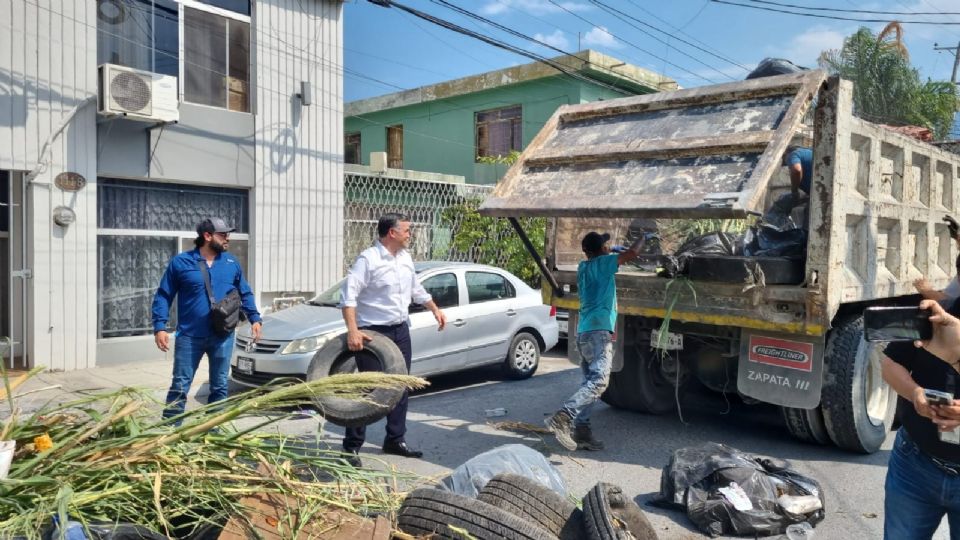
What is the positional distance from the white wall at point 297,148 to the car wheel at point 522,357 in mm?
3949

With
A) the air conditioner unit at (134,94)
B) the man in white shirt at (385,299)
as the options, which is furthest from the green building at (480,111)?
the man in white shirt at (385,299)

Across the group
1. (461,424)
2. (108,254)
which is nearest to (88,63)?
(108,254)

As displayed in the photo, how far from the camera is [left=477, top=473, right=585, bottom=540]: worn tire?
310cm

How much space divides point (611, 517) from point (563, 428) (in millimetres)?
2325

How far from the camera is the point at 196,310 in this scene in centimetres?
529

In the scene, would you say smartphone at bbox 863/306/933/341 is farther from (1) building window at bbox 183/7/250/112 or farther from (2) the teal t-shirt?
(1) building window at bbox 183/7/250/112

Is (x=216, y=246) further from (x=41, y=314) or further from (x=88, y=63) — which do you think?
(x=88, y=63)

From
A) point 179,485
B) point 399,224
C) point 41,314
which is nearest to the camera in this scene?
point 179,485

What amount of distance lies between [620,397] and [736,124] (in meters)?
→ 2.83

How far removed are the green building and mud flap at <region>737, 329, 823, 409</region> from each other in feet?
36.0

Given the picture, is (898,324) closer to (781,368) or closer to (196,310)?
(781,368)

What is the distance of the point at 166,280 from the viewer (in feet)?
17.7

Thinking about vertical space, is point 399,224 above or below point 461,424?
above

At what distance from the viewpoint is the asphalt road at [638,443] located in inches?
177
